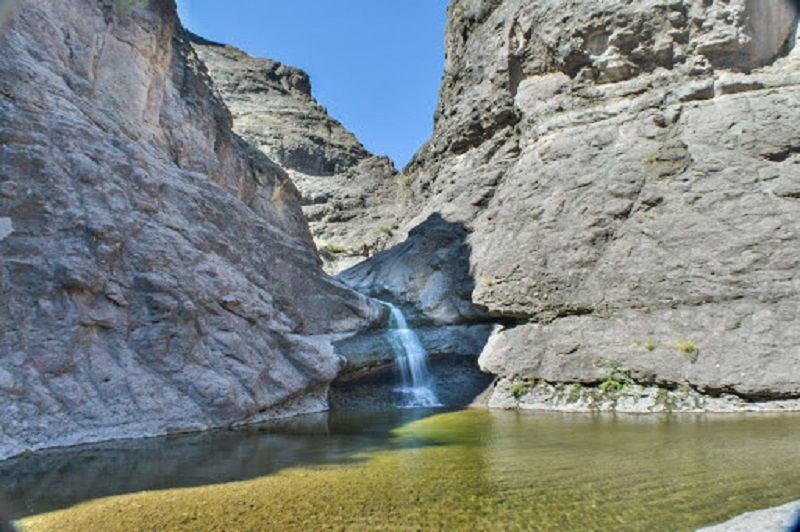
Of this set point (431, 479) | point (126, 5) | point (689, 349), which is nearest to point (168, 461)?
point (431, 479)

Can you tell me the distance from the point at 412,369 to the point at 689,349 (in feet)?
34.8

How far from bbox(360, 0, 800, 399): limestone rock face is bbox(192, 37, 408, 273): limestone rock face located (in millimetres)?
17822

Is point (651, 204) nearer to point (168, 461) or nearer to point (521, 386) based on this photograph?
point (521, 386)

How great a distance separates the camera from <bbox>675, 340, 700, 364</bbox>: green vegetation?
15.2 meters

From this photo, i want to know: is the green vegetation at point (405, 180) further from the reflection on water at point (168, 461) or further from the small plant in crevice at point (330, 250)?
the reflection on water at point (168, 461)

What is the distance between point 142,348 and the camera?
43.9 feet

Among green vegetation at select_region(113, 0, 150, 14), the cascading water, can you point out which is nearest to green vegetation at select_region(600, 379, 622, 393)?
the cascading water

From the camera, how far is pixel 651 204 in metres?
18.4

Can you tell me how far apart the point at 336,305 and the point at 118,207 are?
34.1 ft

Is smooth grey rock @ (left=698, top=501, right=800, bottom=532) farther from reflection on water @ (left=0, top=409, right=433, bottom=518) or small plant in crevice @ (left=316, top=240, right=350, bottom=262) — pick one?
small plant in crevice @ (left=316, top=240, right=350, bottom=262)

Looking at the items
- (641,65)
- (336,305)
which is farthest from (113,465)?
(641,65)

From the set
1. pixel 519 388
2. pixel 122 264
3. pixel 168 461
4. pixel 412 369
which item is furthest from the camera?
pixel 412 369

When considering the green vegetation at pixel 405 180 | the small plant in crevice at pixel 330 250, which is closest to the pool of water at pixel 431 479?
the green vegetation at pixel 405 180

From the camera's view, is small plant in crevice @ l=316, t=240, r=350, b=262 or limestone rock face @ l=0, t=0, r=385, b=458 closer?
limestone rock face @ l=0, t=0, r=385, b=458
